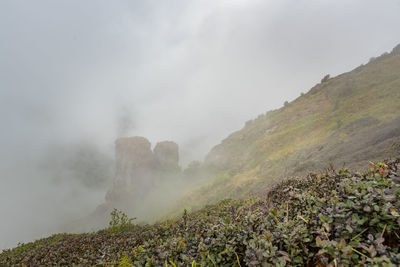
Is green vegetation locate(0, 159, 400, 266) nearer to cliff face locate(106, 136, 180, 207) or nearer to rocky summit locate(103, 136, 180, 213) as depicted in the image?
rocky summit locate(103, 136, 180, 213)

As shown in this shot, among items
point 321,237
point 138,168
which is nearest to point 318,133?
point 321,237

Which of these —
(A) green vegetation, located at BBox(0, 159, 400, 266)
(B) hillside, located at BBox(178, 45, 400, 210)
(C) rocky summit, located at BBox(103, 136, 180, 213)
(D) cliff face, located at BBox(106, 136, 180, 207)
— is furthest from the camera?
(D) cliff face, located at BBox(106, 136, 180, 207)

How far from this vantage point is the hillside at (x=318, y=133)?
1361 cm

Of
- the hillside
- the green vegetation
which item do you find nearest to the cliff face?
the hillside

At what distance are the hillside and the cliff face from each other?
38.9 meters

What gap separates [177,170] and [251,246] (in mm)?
74635

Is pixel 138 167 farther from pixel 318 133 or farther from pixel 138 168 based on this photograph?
pixel 318 133

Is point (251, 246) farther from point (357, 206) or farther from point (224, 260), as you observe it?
point (357, 206)

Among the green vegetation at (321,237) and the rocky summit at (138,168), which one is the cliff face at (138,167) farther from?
the green vegetation at (321,237)

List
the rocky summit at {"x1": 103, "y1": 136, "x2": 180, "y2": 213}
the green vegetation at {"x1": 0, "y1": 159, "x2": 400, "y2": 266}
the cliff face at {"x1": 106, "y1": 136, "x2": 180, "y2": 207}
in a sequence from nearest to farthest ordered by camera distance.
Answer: the green vegetation at {"x1": 0, "y1": 159, "x2": 400, "y2": 266} < the rocky summit at {"x1": 103, "y1": 136, "x2": 180, "y2": 213} < the cliff face at {"x1": 106, "y1": 136, "x2": 180, "y2": 207}

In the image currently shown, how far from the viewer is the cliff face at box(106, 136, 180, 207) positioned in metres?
71.4

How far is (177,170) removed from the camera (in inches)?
2923

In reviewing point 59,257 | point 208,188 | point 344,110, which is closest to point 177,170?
point 208,188

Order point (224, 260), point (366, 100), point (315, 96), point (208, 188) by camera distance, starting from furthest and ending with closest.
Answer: point (315, 96) → point (208, 188) → point (366, 100) → point (224, 260)
